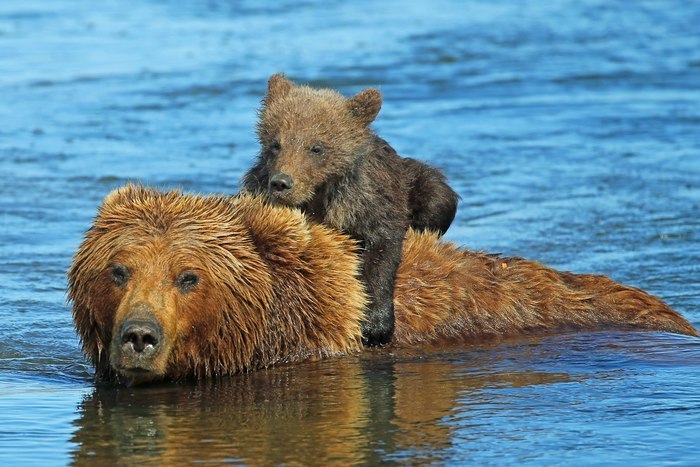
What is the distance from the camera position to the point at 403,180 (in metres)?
9.34

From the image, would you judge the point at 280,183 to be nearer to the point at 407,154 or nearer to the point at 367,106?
the point at 367,106

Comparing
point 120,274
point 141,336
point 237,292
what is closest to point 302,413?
point 237,292

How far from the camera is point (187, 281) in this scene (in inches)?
299

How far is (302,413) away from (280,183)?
1.74 metres

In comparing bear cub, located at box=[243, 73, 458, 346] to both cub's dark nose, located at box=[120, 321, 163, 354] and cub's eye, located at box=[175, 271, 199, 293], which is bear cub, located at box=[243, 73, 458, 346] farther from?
cub's dark nose, located at box=[120, 321, 163, 354]

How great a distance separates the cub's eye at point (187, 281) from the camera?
7.57 m

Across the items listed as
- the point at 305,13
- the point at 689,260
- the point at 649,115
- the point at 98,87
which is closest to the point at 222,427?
the point at 689,260

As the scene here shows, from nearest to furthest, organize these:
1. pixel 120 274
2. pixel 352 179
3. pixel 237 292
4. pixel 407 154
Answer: pixel 120 274 < pixel 237 292 < pixel 352 179 < pixel 407 154

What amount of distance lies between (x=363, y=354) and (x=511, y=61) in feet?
56.1

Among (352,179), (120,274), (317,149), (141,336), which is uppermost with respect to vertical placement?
(317,149)

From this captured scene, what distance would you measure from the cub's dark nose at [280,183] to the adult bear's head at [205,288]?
11.4 inches

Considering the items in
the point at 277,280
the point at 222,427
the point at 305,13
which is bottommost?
the point at 222,427

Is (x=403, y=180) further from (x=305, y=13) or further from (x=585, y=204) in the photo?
(x=305, y=13)

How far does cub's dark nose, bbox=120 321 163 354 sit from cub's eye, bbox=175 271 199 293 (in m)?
0.38
